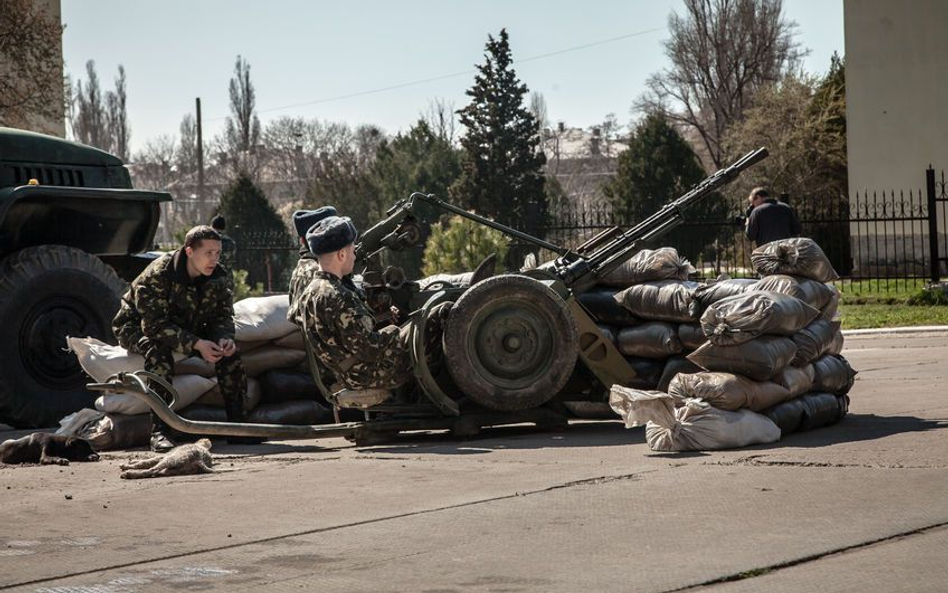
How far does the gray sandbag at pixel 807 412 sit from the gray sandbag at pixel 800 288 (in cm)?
58

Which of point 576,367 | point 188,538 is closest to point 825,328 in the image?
point 576,367

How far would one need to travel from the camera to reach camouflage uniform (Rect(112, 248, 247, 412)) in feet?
29.8

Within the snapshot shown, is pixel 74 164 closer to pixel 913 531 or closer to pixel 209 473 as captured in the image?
pixel 209 473

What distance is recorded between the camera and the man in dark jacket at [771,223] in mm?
16000

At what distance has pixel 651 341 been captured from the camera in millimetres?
9312

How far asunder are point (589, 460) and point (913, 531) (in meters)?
2.52

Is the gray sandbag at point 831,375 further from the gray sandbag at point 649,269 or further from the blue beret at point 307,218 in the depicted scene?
the blue beret at point 307,218

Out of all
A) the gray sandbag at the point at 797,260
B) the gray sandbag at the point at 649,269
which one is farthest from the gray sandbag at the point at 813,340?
the gray sandbag at the point at 649,269

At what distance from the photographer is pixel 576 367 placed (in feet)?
30.2

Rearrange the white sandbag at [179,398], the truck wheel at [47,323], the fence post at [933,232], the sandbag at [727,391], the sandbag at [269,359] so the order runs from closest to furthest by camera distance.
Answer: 1. the sandbag at [727,391]
2. the white sandbag at [179,398]
3. the sandbag at [269,359]
4. the truck wheel at [47,323]
5. the fence post at [933,232]

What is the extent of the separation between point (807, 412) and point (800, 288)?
931 mm

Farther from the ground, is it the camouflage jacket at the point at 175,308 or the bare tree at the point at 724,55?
the bare tree at the point at 724,55

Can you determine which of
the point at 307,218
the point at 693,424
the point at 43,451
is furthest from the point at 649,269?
the point at 43,451

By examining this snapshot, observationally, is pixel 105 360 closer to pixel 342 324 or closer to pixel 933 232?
pixel 342 324
